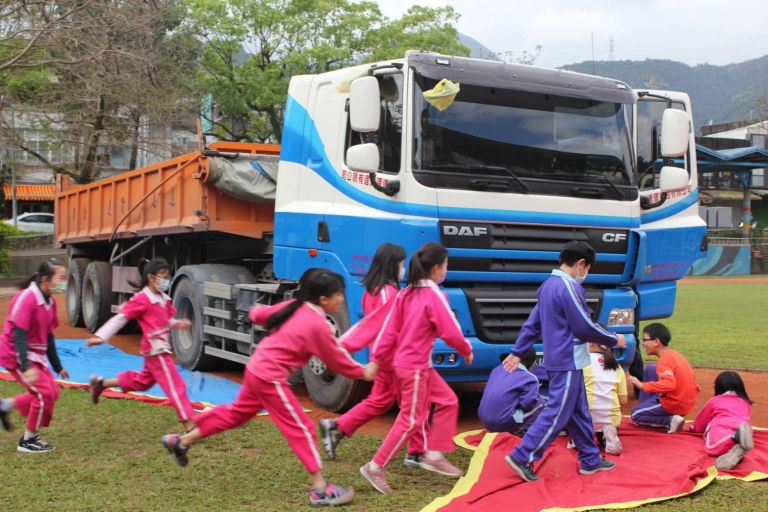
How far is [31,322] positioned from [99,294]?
7.81 m

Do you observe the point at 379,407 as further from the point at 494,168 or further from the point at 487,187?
the point at 494,168

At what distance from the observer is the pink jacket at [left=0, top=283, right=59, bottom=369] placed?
21.3ft

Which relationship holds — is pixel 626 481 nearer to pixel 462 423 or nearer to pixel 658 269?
pixel 462 423

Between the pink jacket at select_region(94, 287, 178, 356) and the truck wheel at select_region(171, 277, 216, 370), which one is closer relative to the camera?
the pink jacket at select_region(94, 287, 178, 356)

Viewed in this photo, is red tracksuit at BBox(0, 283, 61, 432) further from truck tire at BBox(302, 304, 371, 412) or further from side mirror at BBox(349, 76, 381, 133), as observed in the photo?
side mirror at BBox(349, 76, 381, 133)

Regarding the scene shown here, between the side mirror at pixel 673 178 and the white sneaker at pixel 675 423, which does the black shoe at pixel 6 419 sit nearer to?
the white sneaker at pixel 675 423

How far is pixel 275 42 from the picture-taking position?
117 ft

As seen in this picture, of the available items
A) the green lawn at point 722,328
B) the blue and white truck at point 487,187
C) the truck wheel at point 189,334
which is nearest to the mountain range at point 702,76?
the green lawn at point 722,328

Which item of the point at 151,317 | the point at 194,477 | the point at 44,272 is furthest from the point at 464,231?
the point at 44,272

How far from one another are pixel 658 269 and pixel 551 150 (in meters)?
1.73

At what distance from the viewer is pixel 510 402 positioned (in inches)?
261

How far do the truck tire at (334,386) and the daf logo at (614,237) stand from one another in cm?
229

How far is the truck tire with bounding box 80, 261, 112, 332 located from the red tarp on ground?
350 inches

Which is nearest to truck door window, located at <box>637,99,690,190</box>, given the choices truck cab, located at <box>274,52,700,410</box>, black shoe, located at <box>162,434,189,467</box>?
truck cab, located at <box>274,52,700,410</box>
